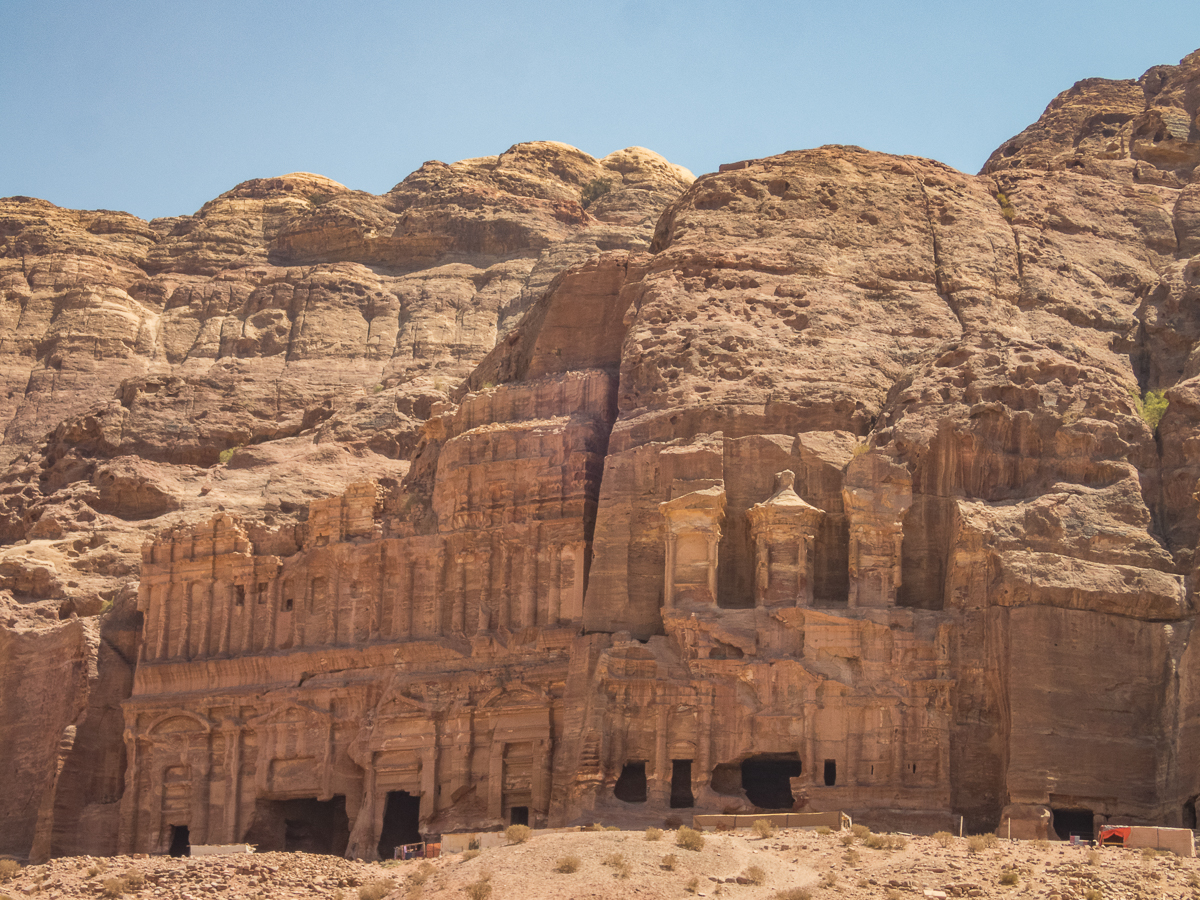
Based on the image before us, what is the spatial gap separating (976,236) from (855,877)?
27.3 meters

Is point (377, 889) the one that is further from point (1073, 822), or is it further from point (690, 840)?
point (1073, 822)

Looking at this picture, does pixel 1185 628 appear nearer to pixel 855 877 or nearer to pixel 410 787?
pixel 855 877

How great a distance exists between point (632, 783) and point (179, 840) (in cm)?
Result: 1679

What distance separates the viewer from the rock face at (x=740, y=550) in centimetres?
4725

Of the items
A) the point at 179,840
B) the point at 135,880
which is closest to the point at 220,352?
the point at 179,840

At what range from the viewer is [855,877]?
3775 centimetres

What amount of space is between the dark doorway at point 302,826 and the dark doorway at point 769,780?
13.9 metres

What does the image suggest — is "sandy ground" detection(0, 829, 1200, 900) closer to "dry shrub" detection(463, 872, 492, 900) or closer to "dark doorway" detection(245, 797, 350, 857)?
"dry shrub" detection(463, 872, 492, 900)

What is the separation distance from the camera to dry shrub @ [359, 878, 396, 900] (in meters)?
40.0

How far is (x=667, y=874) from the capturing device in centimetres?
3844

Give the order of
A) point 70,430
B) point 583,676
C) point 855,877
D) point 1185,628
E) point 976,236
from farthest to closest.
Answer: point 70,430 → point 976,236 → point 583,676 → point 1185,628 → point 855,877

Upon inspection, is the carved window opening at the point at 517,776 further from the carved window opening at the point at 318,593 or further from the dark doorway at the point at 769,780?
the carved window opening at the point at 318,593

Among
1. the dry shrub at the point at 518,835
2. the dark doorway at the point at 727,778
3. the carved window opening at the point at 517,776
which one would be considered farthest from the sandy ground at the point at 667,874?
the carved window opening at the point at 517,776

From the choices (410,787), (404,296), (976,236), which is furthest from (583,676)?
(404,296)
